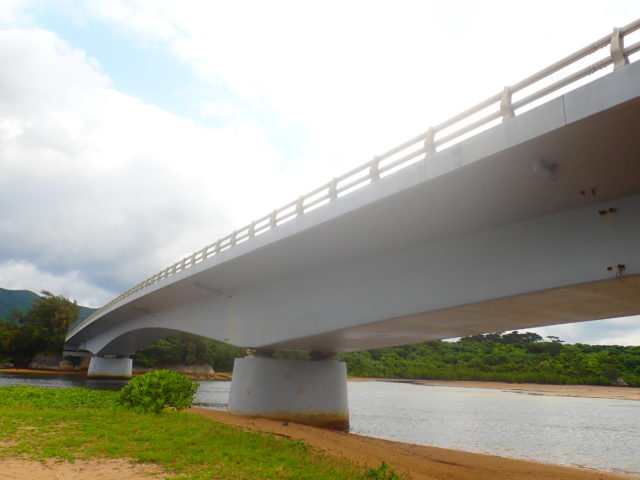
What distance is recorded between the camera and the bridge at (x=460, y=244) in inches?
321

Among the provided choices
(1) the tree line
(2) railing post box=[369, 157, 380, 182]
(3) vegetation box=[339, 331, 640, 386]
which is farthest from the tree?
(2) railing post box=[369, 157, 380, 182]

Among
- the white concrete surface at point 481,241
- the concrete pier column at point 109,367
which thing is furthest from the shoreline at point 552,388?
the white concrete surface at point 481,241

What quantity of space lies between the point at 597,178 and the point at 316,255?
29.9 feet

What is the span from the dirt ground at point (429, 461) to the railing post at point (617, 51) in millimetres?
9312

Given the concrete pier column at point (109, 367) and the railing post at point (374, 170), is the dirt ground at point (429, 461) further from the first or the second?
the concrete pier column at point (109, 367)

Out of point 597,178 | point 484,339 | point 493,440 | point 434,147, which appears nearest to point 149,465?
point 434,147

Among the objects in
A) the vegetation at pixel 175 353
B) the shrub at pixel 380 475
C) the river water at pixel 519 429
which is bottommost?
the river water at pixel 519 429

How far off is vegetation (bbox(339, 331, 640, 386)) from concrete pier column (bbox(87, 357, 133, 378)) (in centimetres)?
3862

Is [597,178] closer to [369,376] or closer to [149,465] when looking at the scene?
[149,465]

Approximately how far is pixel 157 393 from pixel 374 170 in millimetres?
10527

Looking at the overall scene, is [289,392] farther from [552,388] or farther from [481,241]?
[552,388]

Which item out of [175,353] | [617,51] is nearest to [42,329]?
[175,353]

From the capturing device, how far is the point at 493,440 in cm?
1916

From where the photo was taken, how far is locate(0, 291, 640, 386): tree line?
61.7 meters
